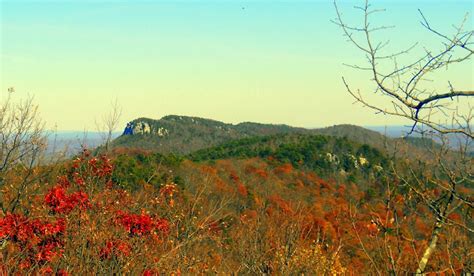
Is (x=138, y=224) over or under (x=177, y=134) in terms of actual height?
under

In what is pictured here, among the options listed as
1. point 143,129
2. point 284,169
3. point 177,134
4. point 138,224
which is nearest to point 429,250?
point 138,224

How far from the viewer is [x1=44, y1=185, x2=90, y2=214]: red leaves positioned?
36.2 feet

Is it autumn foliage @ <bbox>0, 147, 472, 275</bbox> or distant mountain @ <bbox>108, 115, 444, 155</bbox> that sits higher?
distant mountain @ <bbox>108, 115, 444, 155</bbox>

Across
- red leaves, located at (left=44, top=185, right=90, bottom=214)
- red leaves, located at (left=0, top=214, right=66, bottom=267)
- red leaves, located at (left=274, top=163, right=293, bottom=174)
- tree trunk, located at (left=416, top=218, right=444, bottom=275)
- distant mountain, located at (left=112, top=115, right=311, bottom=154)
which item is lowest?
red leaves, located at (left=274, top=163, right=293, bottom=174)

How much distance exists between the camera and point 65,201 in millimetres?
11336

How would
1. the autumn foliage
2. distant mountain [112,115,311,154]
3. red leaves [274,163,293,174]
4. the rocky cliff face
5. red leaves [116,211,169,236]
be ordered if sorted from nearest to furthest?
the autumn foliage, red leaves [116,211,169,236], red leaves [274,163,293,174], distant mountain [112,115,311,154], the rocky cliff face

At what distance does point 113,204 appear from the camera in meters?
12.6

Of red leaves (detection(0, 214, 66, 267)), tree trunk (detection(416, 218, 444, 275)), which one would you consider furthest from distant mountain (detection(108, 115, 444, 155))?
tree trunk (detection(416, 218, 444, 275))

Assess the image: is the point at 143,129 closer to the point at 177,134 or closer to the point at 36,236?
the point at 177,134

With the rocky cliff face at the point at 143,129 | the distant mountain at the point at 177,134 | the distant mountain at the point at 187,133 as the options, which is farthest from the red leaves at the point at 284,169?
the rocky cliff face at the point at 143,129

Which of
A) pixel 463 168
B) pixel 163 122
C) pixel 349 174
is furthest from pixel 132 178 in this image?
pixel 163 122

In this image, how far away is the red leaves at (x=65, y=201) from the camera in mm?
11047

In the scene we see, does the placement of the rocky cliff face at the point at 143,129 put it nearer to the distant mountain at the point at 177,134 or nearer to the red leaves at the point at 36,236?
the distant mountain at the point at 177,134

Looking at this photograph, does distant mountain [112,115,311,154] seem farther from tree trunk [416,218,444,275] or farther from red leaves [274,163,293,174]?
tree trunk [416,218,444,275]
